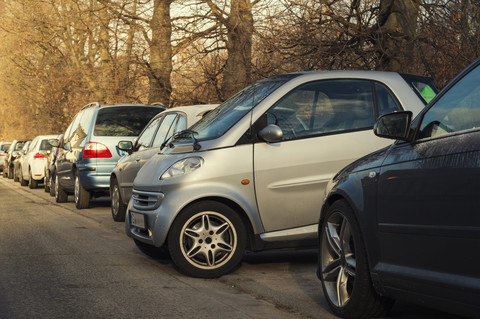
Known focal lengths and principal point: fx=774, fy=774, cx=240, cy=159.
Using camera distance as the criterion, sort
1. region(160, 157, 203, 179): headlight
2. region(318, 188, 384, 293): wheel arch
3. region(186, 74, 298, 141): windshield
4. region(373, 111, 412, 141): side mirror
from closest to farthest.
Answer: region(373, 111, 412, 141): side mirror
region(318, 188, 384, 293): wheel arch
region(160, 157, 203, 179): headlight
region(186, 74, 298, 141): windshield

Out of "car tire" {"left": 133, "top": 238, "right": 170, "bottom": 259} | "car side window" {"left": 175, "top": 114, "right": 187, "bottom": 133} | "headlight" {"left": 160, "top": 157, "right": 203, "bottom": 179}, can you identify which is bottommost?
"car tire" {"left": 133, "top": 238, "right": 170, "bottom": 259}

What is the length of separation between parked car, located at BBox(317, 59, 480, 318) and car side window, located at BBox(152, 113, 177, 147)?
5.29m

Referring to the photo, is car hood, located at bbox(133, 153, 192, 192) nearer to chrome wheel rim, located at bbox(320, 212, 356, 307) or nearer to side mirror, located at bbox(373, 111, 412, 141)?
chrome wheel rim, located at bbox(320, 212, 356, 307)

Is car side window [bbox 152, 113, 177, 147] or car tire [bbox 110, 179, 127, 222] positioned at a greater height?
car side window [bbox 152, 113, 177, 147]

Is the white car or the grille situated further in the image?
the white car

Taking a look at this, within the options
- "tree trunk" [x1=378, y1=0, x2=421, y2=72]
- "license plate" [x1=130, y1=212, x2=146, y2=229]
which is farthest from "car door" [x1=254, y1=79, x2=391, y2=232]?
"tree trunk" [x1=378, y1=0, x2=421, y2=72]

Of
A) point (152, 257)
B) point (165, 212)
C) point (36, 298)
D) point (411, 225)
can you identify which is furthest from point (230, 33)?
point (411, 225)

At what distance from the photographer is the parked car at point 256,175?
23.7ft

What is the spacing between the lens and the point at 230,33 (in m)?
17.9

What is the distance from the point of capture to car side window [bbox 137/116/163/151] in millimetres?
11445

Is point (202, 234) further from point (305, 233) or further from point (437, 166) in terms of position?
point (437, 166)

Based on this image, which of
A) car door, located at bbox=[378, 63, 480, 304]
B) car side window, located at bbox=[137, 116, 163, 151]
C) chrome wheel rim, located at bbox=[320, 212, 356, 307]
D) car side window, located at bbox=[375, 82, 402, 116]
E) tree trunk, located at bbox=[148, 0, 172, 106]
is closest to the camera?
car door, located at bbox=[378, 63, 480, 304]

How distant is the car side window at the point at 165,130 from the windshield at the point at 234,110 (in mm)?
2326

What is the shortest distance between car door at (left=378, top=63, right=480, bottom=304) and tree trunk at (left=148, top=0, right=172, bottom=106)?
49.4ft
